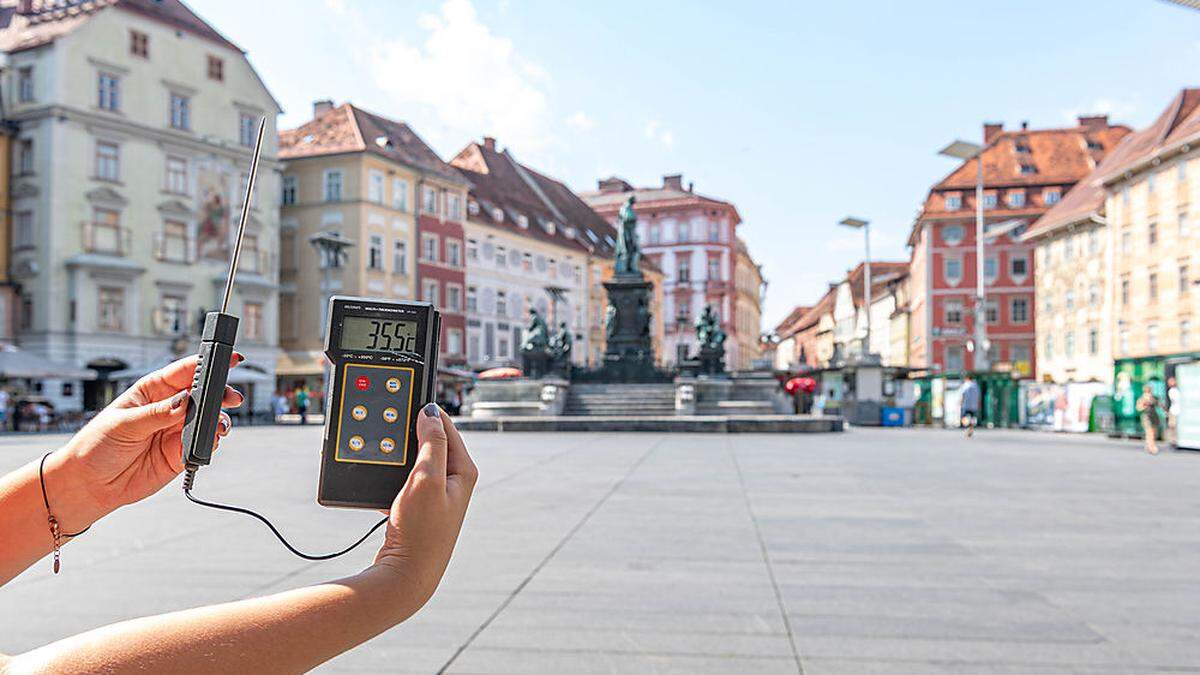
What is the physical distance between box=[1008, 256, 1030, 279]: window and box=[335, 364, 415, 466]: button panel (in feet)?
252

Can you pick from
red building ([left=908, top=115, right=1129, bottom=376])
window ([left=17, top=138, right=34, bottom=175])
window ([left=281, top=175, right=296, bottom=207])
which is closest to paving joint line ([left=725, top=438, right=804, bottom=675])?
window ([left=17, top=138, right=34, bottom=175])

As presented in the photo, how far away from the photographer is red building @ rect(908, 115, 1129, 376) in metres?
72.9

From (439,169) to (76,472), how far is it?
204 ft

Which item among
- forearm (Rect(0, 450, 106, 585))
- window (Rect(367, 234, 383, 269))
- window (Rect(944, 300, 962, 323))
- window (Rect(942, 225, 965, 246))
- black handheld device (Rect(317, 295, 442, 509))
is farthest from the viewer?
window (Rect(944, 300, 962, 323))

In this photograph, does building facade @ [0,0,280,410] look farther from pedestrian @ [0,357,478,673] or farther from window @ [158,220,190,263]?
pedestrian @ [0,357,478,673]

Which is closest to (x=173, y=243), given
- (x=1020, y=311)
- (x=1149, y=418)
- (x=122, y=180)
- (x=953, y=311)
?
(x=122, y=180)

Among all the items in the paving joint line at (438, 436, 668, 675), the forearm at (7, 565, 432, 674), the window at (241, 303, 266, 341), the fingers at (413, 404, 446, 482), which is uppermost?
the window at (241, 303, 266, 341)

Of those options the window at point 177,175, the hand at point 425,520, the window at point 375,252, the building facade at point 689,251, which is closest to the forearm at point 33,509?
the hand at point 425,520

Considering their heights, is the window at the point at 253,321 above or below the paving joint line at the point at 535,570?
above

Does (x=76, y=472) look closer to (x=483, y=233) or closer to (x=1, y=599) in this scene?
(x=1, y=599)

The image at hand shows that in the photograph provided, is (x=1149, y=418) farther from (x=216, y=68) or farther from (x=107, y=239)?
(x=216, y=68)

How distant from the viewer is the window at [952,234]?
74.9 meters

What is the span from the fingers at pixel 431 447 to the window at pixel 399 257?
57.6m

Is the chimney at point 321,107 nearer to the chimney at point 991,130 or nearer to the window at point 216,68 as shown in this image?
the window at point 216,68
